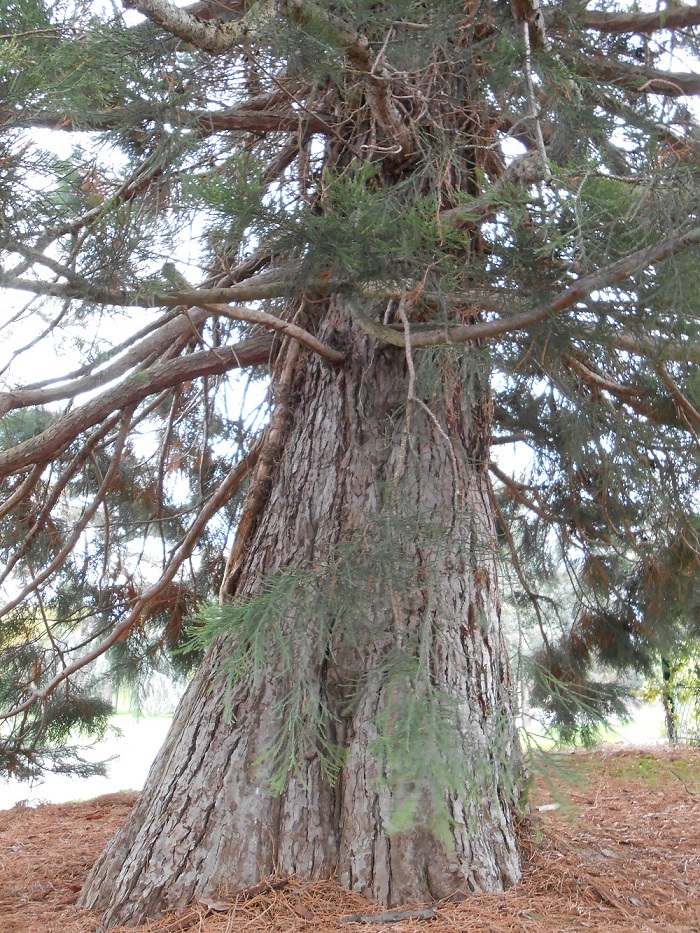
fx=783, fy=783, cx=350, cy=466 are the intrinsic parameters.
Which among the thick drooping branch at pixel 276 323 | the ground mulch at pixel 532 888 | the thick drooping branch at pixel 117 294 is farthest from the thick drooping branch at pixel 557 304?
the ground mulch at pixel 532 888

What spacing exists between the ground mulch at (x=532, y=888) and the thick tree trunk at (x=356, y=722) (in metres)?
0.07

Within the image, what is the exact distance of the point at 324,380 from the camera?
2938 mm

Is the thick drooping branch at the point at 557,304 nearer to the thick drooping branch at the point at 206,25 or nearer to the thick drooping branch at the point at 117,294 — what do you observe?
the thick drooping branch at the point at 117,294

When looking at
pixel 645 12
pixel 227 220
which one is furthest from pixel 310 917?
pixel 645 12

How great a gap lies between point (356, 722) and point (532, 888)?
2.06 ft

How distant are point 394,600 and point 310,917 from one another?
0.80 m

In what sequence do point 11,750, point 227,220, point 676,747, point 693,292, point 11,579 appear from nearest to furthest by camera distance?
point 693,292 → point 227,220 → point 11,750 → point 11,579 → point 676,747

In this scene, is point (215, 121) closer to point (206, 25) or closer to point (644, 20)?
point (206, 25)

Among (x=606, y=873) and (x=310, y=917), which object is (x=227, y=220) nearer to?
(x=310, y=917)

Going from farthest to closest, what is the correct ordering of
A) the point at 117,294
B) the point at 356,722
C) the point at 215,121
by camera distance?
the point at 215,121 < the point at 356,722 < the point at 117,294

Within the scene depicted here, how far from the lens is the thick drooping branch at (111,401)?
2785 millimetres

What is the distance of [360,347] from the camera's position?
9.51 ft

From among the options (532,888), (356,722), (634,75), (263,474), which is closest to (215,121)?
(263,474)

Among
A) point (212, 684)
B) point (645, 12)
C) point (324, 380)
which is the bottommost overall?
point (212, 684)
